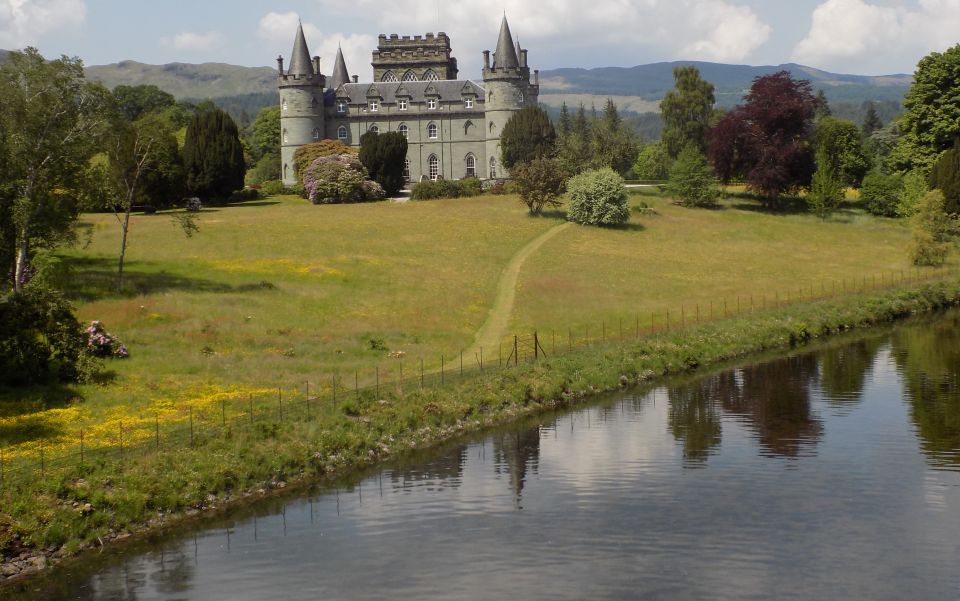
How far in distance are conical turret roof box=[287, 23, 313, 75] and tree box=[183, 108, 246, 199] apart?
1887cm

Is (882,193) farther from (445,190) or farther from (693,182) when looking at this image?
(445,190)

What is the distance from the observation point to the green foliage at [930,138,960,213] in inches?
3410

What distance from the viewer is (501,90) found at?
4791 inches

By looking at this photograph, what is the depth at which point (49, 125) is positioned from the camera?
50.6 m

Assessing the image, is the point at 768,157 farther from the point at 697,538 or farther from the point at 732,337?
the point at 697,538

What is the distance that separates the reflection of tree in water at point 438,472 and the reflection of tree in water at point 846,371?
15665mm

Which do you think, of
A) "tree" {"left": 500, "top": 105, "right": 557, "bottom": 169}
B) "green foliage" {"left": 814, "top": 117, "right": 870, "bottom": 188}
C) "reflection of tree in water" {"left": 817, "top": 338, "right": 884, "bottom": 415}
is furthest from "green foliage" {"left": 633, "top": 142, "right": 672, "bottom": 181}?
"reflection of tree in water" {"left": 817, "top": 338, "right": 884, "bottom": 415}

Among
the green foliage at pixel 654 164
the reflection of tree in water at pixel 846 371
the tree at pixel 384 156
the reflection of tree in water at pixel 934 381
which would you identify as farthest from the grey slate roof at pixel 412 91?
the reflection of tree in water at pixel 846 371

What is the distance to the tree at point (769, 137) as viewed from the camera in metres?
97.4

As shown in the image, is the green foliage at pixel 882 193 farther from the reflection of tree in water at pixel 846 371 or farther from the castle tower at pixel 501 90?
the reflection of tree in water at pixel 846 371

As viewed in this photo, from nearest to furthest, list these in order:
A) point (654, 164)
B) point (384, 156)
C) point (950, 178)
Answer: point (950, 178)
point (384, 156)
point (654, 164)

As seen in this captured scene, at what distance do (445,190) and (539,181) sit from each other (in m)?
17.7

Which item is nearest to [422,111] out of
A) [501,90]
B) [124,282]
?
[501,90]

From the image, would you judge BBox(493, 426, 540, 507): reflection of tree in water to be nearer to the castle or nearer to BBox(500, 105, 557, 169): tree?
BBox(500, 105, 557, 169): tree
